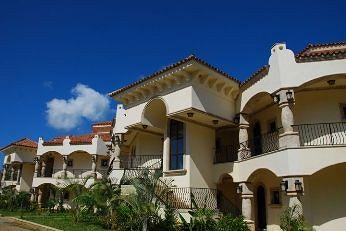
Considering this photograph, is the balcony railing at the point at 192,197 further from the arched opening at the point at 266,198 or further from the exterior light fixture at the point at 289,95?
the exterior light fixture at the point at 289,95

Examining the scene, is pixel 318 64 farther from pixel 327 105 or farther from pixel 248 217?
pixel 248 217

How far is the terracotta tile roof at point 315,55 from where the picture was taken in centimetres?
1516

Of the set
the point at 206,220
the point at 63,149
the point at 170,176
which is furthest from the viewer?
the point at 63,149

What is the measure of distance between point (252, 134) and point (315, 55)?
22.4 ft

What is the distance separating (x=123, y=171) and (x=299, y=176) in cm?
1099

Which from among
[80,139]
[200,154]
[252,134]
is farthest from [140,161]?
[80,139]

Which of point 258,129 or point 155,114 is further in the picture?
point 155,114

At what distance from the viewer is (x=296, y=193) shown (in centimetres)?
1351

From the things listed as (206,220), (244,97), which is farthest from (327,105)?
(206,220)

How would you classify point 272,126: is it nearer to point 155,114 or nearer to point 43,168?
point 155,114

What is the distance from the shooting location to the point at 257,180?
18.9 m

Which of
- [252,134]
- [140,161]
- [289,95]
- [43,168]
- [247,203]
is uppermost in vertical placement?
[289,95]

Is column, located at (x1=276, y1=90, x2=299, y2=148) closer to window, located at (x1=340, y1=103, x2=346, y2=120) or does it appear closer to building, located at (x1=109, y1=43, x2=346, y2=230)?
building, located at (x1=109, y1=43, x2=346, y2=230)

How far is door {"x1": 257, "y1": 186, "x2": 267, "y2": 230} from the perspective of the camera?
60.7 ft
